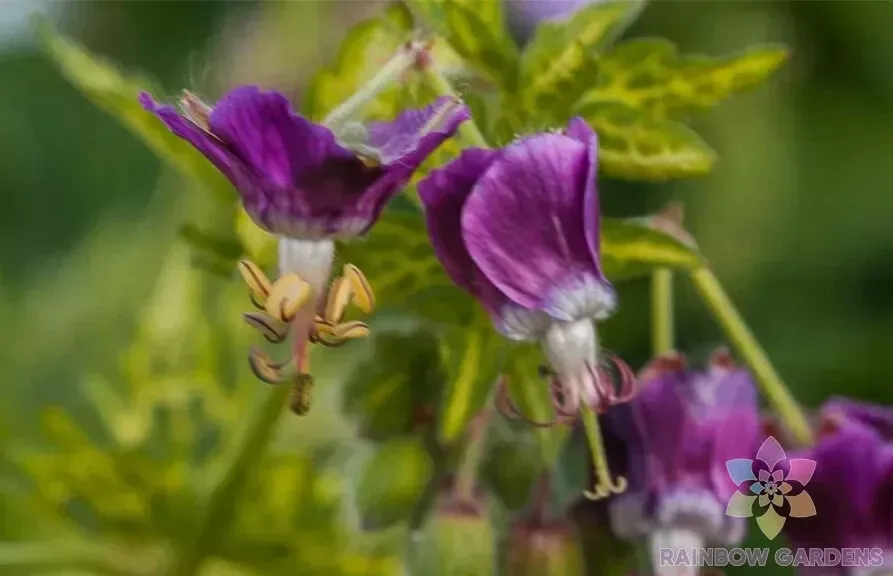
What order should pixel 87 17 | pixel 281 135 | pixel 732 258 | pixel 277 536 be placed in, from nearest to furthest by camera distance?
1. pixel 281 135
2. pixel 277 536
3. pixel 732 258
4. pixel 87 17

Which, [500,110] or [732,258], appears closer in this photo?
[500,110]

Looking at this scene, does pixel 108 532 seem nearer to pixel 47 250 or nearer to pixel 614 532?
pixel 614 532

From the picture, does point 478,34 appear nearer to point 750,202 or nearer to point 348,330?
point 348,330

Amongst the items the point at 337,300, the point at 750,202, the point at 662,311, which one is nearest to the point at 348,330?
the point at 337,300

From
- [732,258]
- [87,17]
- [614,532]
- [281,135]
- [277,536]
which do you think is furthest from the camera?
[87,17]

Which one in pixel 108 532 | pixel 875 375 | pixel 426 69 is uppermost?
pixel 875 375

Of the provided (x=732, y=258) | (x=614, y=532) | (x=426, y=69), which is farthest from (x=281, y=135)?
(x=732, y=258)

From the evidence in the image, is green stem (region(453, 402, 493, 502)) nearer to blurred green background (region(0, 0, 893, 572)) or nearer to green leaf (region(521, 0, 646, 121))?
green leaf (region(521, 0, 646, 121))

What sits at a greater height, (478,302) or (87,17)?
(87,17)

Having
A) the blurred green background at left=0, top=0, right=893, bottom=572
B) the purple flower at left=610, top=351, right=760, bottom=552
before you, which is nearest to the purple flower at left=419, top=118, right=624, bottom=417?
the purple flower at left=610, top=351, right=760, bottom=552
